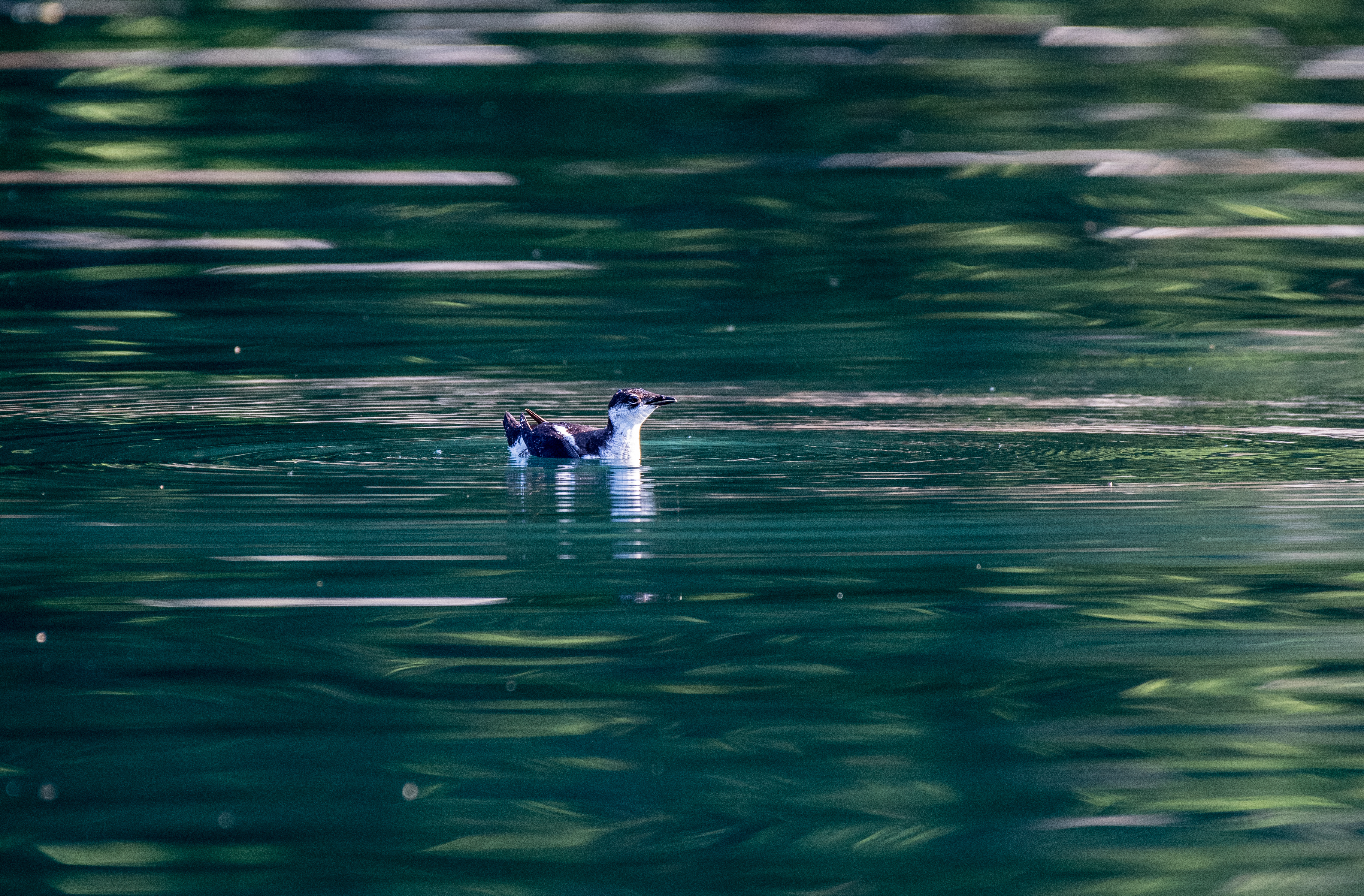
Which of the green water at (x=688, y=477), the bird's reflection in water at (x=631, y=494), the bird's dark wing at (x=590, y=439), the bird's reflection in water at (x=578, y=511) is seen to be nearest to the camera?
the green water at (x=688, y=477)

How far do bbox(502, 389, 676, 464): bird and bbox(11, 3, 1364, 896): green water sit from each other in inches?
6.4

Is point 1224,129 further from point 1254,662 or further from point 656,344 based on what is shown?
point 1254,662

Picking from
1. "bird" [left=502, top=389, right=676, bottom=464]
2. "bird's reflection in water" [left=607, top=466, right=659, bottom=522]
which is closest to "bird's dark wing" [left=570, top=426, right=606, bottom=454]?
"bird" [left=502, top=389, right=676, bottom=464]

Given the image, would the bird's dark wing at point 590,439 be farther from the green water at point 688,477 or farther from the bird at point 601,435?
the green water at point 688,477

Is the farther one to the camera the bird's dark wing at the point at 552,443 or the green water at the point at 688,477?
the bird's dark wing at the point at 552,443

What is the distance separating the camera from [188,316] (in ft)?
43.4

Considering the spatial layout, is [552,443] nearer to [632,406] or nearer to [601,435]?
[601,435]

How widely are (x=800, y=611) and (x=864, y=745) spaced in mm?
1223

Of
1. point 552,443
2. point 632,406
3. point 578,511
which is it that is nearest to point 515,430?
point 552,443

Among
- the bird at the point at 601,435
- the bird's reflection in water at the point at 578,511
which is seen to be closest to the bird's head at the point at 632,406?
the bird at the point at 601,435

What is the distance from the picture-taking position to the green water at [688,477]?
4156mm

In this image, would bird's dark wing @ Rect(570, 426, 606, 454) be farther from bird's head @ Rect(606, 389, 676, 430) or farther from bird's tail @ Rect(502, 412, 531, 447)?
bird's tail @ Rect(502, 412, 531, 447)

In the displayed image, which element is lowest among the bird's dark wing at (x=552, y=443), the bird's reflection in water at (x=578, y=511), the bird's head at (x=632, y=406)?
the bird's reflection in water at (x=578, y=511)

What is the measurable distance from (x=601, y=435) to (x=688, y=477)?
3.37 feet
